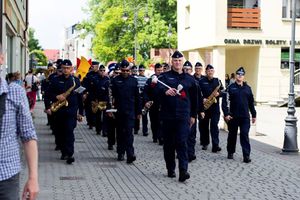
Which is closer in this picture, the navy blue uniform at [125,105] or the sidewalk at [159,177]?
the sidewalk at [159,177]

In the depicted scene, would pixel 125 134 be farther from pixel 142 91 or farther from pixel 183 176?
pixel 142 91

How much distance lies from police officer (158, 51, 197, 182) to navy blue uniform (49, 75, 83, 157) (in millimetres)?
2337

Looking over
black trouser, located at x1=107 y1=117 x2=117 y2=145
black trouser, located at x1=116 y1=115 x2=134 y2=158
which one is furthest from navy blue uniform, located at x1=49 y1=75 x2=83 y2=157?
black trouser, located at x1=107 y1=117 x2=117 y2=145

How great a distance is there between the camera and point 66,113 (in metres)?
11.9

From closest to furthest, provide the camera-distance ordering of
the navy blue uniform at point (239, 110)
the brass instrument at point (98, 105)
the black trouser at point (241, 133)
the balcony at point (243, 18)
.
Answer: the black trouser at point (241, 133), the navy blue uniform at point (239, 110), the brass instrument at point (98, 105), the balcony at point (243, 18)

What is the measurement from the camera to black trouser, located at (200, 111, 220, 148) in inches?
551

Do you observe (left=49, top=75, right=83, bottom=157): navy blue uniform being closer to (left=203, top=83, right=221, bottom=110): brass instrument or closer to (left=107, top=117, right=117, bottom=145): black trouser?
(left=107, top=117, right=117, bottom=145): black trouser

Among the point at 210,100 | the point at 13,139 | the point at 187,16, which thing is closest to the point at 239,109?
the point at 210,100

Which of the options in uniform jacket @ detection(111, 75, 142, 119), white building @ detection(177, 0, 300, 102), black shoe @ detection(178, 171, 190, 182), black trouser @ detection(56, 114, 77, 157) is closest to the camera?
black shoe @ detection(178, 171, 190, 182)

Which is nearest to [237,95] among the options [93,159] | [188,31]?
[93,159]

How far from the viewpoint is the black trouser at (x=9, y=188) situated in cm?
394

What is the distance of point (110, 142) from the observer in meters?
14.2

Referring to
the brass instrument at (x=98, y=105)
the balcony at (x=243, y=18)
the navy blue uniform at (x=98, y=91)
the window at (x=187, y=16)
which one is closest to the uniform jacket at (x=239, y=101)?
the brass instrument at (x=98, y=105)

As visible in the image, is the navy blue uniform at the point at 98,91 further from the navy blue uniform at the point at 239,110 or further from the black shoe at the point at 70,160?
the black shoe at the point at 70,160
